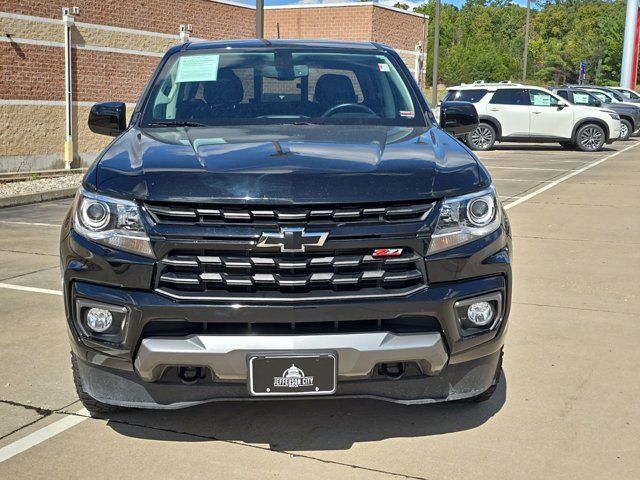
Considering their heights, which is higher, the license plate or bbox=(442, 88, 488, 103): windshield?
bbox=(442, 88, 488, 103): windshield

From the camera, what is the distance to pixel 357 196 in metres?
3.29

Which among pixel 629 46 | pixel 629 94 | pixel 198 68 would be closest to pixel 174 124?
pixel 198 68

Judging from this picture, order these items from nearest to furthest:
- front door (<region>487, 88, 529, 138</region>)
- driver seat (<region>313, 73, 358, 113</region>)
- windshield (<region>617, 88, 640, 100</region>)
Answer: driver seat (<region>313, 73, 358, 113</region>) → front door (<region>487, 88, 529, 138</region>) → windshield (<region>617, 88, 640, 100</region>)

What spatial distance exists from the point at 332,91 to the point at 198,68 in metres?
0.83

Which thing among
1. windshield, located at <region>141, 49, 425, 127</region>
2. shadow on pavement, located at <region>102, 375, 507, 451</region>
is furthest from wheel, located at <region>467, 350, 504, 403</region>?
windshield, located at <region>141, 49, 425, 127</region>

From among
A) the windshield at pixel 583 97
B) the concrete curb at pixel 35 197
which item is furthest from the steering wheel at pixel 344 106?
the windshield at pixel 583 97

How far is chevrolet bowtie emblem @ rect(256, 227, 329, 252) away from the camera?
10.6 feet

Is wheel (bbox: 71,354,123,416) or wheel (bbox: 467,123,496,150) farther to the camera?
Answer: wheel (bbox: 467,123,496,150)

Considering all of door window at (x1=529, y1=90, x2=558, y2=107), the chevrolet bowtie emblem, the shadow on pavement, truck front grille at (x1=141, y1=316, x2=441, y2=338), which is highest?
door window at (x1=529, y1=90, x2=558, y2=107)

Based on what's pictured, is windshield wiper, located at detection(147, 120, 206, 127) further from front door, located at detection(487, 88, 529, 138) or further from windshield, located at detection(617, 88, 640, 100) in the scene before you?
windshield, located at detection(617, 88, 640, 100)

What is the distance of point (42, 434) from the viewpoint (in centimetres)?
383

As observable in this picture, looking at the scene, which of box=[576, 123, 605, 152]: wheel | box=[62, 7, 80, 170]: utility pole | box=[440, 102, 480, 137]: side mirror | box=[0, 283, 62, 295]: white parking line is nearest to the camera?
box=[440, 102, 480, 137]: side mirror

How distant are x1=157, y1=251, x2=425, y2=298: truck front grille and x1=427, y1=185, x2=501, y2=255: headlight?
0.17m

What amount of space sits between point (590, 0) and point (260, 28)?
119m
